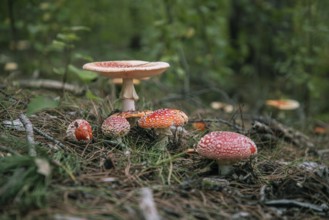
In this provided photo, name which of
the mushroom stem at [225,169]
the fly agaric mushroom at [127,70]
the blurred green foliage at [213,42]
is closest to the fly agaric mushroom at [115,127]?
the fly agaric mushroom at [127,70]

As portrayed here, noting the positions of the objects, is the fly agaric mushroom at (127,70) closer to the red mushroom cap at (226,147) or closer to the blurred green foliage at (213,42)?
the red mushroom cap at (226,147)

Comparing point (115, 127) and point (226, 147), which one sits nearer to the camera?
point (226, 147)

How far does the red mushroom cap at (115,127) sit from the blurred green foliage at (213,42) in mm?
1699

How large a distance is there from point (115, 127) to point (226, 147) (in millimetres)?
821

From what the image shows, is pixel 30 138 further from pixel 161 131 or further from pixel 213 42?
pixel 213 42

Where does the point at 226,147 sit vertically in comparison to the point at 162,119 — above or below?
below

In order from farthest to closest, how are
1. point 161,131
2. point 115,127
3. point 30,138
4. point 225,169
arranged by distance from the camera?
point 161,131, point 115,127, point 225,169, point 30,138

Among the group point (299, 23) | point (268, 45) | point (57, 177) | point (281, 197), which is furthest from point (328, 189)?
point (268, 45)

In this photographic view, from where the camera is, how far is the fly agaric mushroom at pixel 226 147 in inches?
98.7

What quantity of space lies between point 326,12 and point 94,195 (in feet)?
19.8

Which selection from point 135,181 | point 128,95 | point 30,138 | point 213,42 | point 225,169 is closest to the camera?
point 135,181

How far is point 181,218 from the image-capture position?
6.63 ft

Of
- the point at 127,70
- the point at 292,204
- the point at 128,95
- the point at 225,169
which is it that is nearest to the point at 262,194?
the point at 292,204

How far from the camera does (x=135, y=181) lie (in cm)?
237
